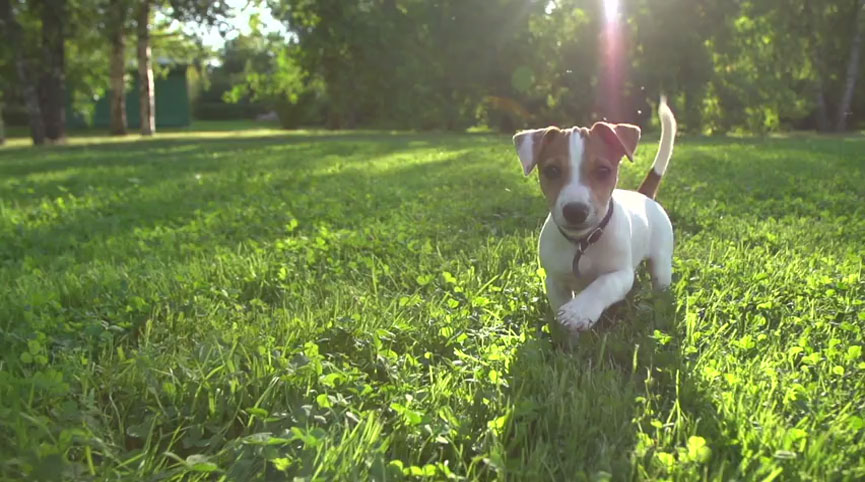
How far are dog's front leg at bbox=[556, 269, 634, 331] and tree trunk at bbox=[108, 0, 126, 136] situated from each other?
25860 mm

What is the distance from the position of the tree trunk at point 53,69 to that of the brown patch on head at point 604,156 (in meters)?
24.9

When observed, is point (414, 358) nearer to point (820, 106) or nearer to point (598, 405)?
point (598, 405)

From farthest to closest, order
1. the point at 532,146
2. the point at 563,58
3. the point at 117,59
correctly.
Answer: the point at 563,58 → the point at 117,59 → the point at 532,146

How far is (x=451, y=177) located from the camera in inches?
407

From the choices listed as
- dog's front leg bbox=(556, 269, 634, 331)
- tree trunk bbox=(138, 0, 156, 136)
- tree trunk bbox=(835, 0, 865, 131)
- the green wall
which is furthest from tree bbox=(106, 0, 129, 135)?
tree trunk bbox=(835, 0, 865, 131)

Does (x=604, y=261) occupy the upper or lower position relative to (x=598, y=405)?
upper

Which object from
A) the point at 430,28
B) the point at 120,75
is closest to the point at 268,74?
the point at 120,75

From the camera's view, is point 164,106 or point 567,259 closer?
point 567,259

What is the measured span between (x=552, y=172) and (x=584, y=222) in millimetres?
372

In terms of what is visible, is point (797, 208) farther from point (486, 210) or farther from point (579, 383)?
point (579, 383)

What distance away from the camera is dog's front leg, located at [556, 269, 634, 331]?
119 inches

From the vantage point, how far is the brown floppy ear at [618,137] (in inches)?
139

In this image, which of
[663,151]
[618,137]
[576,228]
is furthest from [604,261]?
[663,151]

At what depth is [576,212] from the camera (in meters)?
3.15
